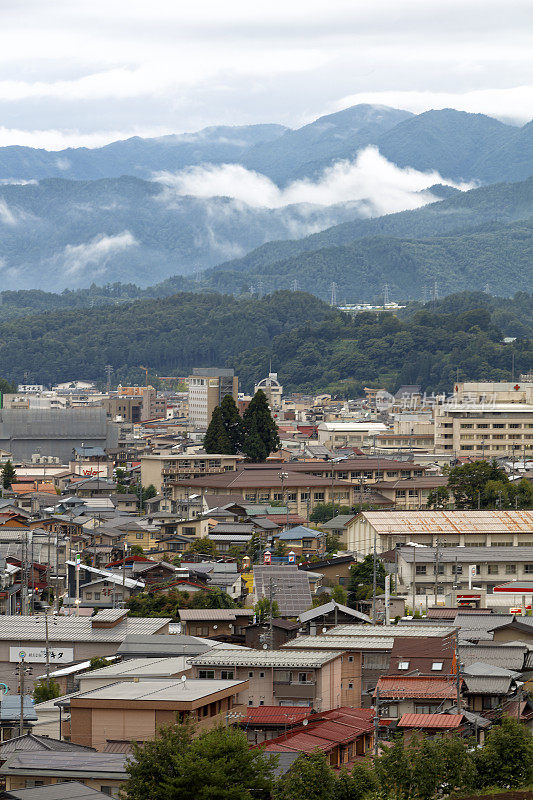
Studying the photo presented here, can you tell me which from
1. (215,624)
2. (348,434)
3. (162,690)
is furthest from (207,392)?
(162,690)

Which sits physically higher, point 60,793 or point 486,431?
point 486,431

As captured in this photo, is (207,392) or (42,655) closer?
(42,655)

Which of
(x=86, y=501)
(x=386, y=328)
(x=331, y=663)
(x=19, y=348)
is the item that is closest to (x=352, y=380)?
(x=386, y=328)

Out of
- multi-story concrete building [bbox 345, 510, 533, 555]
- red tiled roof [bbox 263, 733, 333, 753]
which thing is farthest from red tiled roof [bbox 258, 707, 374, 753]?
multi-story concrete building [bbox 345, 510, 533, 555]

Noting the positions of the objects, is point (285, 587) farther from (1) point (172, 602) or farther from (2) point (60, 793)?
(2) point (60, 793)

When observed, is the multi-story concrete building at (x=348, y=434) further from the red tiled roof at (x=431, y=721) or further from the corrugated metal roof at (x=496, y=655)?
the red tiled roof at (x=431, y=721)

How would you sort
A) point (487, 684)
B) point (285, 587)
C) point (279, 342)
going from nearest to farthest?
point (487, 684)
point (285, 587)
point (279, 342)

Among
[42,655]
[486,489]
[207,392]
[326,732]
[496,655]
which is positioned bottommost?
[42,655]
